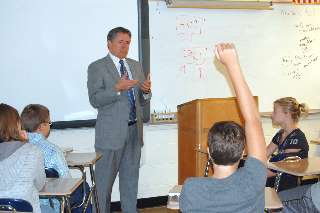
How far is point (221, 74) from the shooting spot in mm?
4961

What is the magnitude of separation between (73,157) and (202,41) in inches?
78.9

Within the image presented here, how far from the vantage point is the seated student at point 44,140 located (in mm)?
2984

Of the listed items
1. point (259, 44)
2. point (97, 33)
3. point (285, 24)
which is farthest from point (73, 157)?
point (285, 24)

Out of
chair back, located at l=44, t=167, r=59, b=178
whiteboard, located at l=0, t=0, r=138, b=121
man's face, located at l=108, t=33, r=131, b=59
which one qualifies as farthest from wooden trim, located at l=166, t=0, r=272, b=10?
chair back, located at l=44, t=167, r=59, b=178

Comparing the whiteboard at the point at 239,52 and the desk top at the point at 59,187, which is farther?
the whiteboard at the point at 239,52

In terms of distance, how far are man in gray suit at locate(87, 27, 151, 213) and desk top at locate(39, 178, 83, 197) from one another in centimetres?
112

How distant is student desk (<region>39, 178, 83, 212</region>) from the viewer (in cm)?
256

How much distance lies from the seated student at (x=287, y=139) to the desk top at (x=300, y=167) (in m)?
0.24

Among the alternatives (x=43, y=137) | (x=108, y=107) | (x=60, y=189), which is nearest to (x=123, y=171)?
(x=108, y=107)

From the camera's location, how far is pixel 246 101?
5.24 feet

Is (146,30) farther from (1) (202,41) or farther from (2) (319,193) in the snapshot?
(2) (319,193)

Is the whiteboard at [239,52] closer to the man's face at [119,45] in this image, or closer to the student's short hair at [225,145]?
the man's face at [119,45]

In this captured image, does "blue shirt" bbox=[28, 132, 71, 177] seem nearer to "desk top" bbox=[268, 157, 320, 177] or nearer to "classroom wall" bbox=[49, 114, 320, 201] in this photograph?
"desk top" bbox=[268, 157, 320, 177]

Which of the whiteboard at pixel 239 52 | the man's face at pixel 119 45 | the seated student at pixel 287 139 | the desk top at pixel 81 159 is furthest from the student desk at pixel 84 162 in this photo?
the seated student at pixel 287 139
